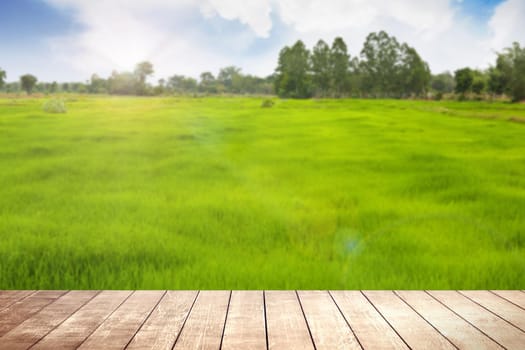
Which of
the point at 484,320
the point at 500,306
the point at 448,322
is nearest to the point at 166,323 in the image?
the point at 448,322

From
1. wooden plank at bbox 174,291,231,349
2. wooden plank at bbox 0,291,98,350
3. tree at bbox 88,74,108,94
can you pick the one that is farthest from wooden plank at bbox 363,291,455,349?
tree at bbox 88,74,108,94

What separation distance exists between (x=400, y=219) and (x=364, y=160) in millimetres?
1127

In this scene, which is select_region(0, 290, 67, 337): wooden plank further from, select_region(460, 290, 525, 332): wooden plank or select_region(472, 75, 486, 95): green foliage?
select_region(472, 75, 486, 95): green foliage

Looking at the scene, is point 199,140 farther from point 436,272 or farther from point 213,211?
point 436,272

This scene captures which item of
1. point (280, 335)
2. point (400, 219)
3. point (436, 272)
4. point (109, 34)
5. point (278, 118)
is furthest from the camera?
point (278, 118)

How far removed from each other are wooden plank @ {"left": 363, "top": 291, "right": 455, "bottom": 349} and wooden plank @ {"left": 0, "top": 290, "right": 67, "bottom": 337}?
1465mm

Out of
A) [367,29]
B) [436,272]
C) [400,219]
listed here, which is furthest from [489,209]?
[367,29]

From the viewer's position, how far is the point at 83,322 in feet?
5.69

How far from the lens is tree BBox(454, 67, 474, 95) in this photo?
396cm

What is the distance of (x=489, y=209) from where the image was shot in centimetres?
329

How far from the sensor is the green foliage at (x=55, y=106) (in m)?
4.15

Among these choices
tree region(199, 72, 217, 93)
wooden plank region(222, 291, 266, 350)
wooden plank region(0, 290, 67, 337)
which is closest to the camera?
wooden plank region(222, 291, 266, 350)

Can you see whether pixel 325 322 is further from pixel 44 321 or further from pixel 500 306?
pixel 44 321

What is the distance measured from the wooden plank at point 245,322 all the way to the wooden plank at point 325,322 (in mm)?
189
